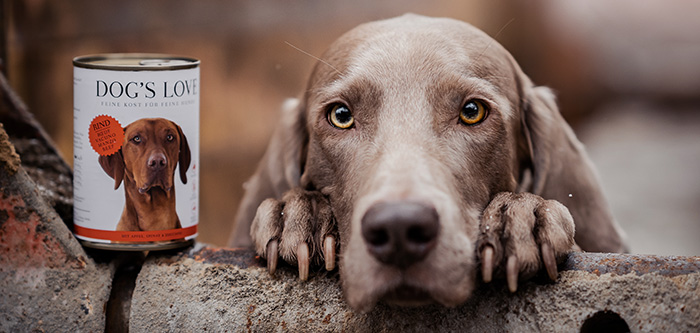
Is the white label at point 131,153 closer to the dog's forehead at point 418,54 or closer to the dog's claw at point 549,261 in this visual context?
the dog's forehead at point 418,54

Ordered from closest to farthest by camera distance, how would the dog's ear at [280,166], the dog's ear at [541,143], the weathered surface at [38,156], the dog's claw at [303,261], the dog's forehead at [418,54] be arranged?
the dog's claw at [303,261]
the dog's forehead at [418,54]
the weathered surface at [38,156]
the dog's ear at [541,143]
the dog's ear at [280,166]

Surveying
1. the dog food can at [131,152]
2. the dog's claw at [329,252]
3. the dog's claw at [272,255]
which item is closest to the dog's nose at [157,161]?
the dog food can at [131,152]

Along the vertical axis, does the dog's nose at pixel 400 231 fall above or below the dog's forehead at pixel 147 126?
below

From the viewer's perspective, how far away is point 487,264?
6.62ft

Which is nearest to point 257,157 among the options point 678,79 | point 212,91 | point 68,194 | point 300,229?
point 212,91

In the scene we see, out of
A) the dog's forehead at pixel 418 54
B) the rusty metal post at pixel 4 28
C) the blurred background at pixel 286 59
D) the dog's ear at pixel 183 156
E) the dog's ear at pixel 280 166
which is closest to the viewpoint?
the dog's ear at pixel 183 156

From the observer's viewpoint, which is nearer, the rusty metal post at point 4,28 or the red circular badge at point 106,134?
the red circular badge at point 106,134

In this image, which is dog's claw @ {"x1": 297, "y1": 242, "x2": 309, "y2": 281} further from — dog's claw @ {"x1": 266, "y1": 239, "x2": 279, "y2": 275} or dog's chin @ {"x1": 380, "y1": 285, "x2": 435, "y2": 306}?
dog's chin @ {"x1": 380, "y1": 285, "x2": 435, "y2": 306}

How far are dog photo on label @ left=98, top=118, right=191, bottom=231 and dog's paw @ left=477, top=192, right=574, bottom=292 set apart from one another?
0.97 meters

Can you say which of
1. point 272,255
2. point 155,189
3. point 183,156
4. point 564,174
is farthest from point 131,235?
point 564,174

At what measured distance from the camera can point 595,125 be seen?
31.7 ft

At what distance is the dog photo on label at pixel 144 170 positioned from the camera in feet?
7.48

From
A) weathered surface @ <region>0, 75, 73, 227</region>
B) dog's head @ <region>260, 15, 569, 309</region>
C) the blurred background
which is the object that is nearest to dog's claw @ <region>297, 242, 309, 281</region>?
dog's head @ <region>260, 15, 569, 309</region>

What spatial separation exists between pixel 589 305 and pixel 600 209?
1081 mm
